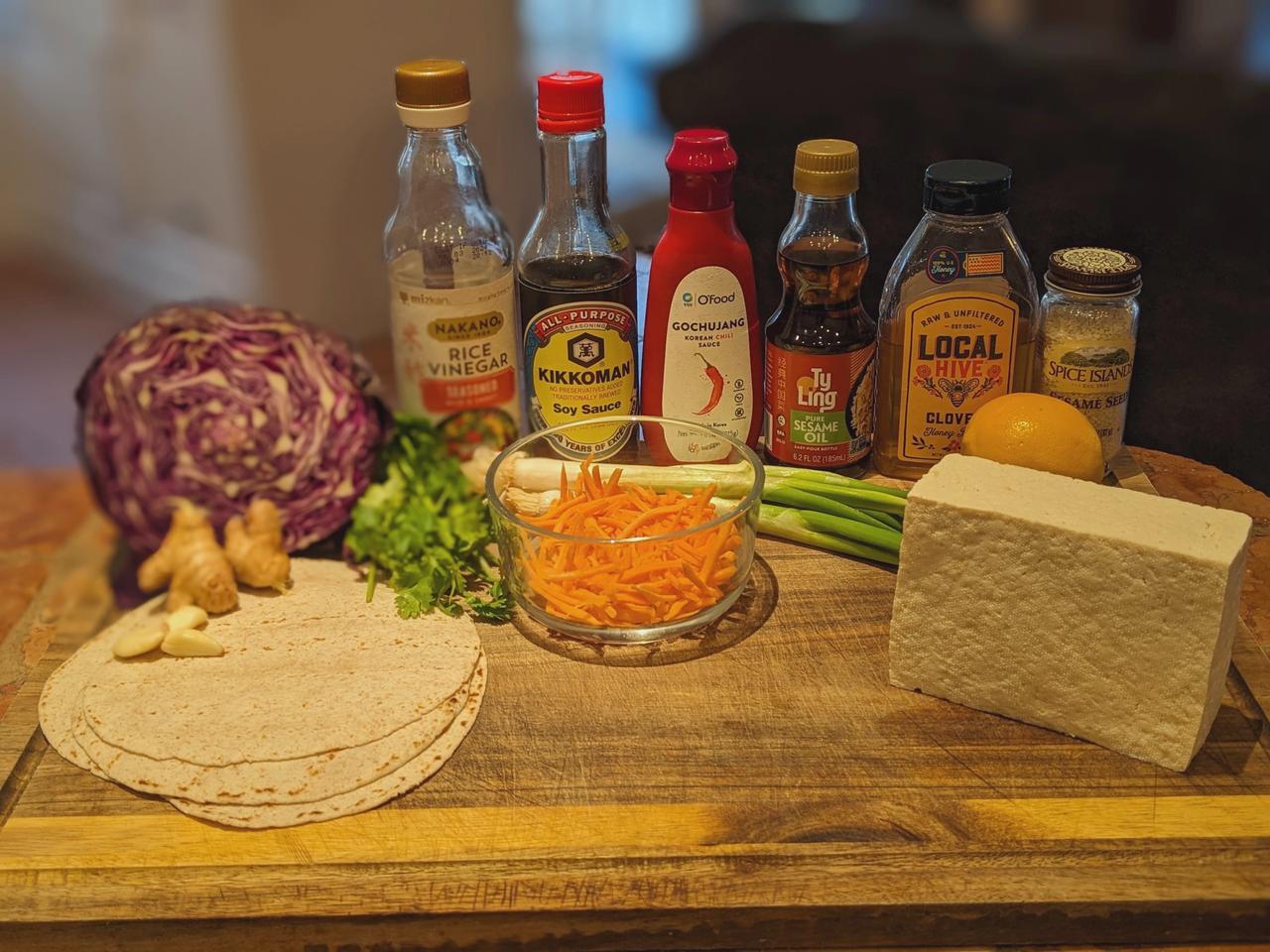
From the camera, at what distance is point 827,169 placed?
58.7 inches

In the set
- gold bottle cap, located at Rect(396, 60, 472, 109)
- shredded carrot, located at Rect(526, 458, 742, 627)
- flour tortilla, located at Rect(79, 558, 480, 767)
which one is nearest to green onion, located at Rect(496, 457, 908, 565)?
shredded carrot, located at Rect(526, 458, 742, 627)

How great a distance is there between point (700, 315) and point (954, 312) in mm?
305

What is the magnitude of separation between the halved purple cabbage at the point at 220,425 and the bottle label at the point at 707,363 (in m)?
0.40

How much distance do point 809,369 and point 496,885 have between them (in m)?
0.75

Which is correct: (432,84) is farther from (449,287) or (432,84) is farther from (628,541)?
(628,541)

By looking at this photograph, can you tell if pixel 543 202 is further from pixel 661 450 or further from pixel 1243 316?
pixel 1243 316

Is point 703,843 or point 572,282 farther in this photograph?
point 572,282

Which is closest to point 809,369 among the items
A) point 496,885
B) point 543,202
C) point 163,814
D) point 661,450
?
point 661,450

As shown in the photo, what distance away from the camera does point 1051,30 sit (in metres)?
1.54

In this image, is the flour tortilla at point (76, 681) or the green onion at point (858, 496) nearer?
the flour tortilla at point (76, 681)

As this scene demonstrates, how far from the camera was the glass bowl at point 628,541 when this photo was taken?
1.40 m

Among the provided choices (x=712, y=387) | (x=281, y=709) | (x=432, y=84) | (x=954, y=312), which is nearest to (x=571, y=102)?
(x=432, y=84)

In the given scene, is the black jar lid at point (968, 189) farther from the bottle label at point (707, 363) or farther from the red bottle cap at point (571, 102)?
Result: the red bottle cap at point (571, 102)

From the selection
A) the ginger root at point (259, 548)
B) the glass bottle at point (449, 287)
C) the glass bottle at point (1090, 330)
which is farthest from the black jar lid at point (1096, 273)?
the ginger root at point (259, 548)
